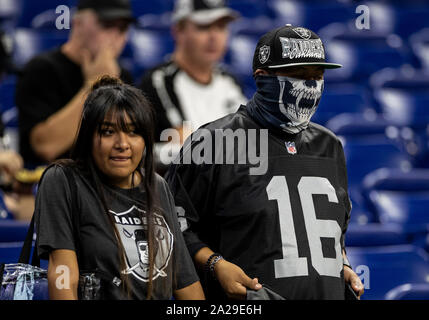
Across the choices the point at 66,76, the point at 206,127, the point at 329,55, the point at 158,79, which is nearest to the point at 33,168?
the point at 66,76

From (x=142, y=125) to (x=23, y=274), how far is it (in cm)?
49

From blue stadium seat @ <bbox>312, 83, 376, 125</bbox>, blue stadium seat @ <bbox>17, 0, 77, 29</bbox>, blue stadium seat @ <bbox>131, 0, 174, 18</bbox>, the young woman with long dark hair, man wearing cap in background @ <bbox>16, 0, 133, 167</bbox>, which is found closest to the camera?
the young woman with long dark hair

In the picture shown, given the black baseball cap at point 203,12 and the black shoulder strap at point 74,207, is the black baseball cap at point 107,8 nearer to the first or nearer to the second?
the black baseball cap at point 203,12

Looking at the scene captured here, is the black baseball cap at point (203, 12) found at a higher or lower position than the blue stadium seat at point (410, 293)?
higher

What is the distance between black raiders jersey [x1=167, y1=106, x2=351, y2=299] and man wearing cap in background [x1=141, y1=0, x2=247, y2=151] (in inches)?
49.6

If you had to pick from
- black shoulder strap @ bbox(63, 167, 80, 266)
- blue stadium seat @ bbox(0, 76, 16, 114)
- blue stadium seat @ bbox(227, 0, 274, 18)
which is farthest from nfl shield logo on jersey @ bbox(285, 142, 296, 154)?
blue stadium seat @ bbox(227, 0, 274, 18)

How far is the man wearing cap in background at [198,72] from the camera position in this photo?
3.44m

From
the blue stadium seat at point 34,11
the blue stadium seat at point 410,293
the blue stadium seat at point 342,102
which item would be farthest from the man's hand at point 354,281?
the blue stadium seat at point 34,11

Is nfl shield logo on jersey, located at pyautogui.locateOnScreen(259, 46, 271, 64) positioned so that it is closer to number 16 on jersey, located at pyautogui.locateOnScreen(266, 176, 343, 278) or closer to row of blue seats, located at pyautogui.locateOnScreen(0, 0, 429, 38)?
number 16 on jersey, located at pyautogui.locateOnScreen(266, 176, 343, 278)

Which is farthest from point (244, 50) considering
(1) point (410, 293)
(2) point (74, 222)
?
(2) point (74, 222)

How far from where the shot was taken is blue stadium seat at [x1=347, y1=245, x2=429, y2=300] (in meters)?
2.84

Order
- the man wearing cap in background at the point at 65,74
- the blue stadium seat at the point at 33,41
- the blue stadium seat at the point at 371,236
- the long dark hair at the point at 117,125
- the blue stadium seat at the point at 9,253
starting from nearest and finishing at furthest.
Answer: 1. the long dark hair at the point at 117,125
2. the blue stadium seat at the point at 9,253
3. the blue stadium seat at the point at 371,236
4. the man wearing cap in background at the point at 65,74
5. the blue stadium seat at the point at 33,41

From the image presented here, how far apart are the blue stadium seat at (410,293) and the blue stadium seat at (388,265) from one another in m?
0.12
